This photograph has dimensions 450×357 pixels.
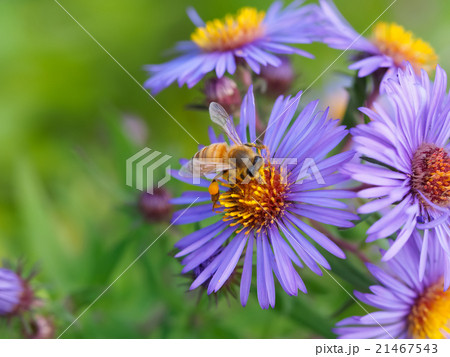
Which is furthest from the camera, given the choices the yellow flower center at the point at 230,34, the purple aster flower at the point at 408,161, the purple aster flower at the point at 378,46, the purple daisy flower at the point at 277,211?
the yellow flower center at the point at 230,34

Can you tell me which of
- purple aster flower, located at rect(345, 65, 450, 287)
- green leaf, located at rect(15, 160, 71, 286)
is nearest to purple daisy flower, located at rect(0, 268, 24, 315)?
green leaf, located at rect(15, 160, 71, 286)

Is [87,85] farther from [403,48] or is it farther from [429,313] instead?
[429,313]

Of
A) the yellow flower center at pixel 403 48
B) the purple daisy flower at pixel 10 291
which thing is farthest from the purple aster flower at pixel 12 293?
the yellow flower center at pixel 403 48

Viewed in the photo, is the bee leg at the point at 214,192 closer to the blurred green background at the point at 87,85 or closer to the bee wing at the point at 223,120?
the bee wing at the point at 223,120

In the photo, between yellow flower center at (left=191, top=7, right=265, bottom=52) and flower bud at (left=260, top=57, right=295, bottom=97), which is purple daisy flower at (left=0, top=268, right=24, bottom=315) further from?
flower bud at (left=260, top=57, right=295, bottom=97)

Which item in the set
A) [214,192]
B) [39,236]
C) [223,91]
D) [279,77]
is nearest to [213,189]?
[214,192]

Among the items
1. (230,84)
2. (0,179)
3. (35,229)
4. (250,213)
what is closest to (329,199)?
(250,213)
